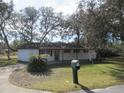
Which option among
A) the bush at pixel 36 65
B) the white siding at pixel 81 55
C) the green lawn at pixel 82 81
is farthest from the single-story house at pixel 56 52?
the green lawn at pixel 82 81

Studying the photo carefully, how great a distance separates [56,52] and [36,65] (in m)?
13.9

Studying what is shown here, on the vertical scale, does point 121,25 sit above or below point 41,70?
above

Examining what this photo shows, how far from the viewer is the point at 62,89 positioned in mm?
12336

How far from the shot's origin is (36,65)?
73.8ft

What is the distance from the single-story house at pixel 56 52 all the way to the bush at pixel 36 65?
9.67 metres

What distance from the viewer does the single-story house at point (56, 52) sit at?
34.2 metres

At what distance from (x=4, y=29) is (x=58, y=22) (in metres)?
11.1

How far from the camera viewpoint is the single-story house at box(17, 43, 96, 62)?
34.2 meters

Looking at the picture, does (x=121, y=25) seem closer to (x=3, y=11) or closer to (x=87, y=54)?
(x=87, y=54)

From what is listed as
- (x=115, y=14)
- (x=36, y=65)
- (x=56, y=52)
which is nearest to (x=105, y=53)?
(x=56, y=52)

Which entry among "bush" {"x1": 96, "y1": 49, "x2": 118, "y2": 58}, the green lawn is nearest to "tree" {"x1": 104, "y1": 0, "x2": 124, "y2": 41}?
the green lawn

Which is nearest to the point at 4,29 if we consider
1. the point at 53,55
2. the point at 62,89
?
the point at 53,55

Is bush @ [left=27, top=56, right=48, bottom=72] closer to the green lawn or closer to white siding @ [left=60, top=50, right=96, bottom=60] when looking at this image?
the green lawn

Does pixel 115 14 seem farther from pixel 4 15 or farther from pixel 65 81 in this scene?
pixel 4 15
